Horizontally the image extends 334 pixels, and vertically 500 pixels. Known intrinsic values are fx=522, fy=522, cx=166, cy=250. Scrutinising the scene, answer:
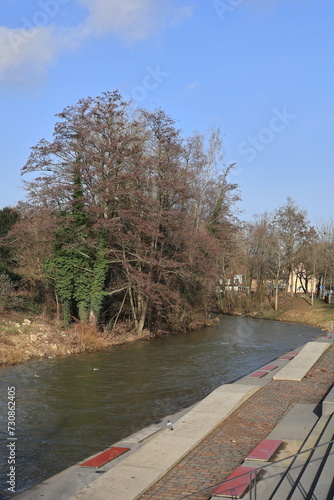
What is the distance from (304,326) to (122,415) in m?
32.4

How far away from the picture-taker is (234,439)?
1020 centimetres

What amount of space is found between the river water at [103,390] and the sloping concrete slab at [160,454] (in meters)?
1.65

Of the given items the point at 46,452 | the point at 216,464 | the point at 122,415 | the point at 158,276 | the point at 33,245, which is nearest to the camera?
the point at 216,464

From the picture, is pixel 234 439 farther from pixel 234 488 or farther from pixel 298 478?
pixel 234 488

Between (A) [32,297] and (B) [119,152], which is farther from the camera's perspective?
(A) [32,297]

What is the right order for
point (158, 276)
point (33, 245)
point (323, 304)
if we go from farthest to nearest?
point (323, 304) < point (158, 276) < point (33, 245)

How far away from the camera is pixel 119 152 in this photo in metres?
28.4

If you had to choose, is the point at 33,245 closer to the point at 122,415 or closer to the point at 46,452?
the point at 122,415

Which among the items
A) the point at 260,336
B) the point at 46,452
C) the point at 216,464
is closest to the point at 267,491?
the point at 216,464

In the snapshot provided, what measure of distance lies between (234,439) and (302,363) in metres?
9.83

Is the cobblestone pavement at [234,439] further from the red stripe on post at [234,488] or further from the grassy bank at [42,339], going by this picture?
the grassy bank at [42,339]

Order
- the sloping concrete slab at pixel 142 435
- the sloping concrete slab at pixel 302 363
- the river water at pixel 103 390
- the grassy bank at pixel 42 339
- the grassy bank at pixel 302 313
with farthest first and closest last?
the grassy bank at pixel 302 313
the grassy bank at pixel 42 339
the sloping concrete slab at pixel 302 363
the river water at pixel 103 390
the sloping concrete slab at pixel 142 435

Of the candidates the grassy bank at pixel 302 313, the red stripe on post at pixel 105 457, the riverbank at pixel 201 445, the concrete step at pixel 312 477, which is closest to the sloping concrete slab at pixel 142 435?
the riverbank at pixel 201 445

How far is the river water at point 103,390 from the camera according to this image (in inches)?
432
